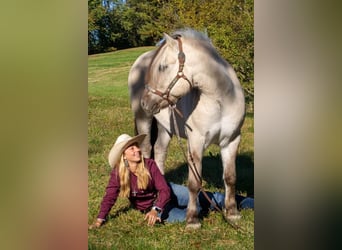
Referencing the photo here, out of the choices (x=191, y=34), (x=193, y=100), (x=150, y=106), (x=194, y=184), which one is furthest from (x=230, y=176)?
(x=191, y=34)

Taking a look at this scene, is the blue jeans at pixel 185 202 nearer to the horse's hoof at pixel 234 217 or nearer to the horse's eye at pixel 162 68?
the horse's hoof at pixel 234 217

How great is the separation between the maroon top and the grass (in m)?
0.05

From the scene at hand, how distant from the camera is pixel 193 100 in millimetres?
3016

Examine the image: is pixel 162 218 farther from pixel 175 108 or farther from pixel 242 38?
pixel 242 38

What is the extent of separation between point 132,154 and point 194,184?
39cm

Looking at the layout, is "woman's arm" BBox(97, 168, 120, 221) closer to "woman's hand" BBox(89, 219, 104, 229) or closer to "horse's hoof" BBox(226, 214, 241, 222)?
"woman's hand" BBox(89, 219, 104, 229)

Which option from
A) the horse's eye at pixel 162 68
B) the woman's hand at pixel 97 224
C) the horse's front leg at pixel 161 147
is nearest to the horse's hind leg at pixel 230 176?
the horse's front leg at pixel 161 147

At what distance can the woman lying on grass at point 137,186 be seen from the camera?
3020 millimetres

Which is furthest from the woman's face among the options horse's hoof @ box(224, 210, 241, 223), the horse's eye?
horse's hoof @ box(224, 210, 241, 223)

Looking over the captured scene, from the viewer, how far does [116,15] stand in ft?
10.4

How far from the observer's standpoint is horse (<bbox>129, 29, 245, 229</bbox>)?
2945 millimetres

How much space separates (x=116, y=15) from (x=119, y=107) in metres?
0.54

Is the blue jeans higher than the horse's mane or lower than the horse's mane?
lower
